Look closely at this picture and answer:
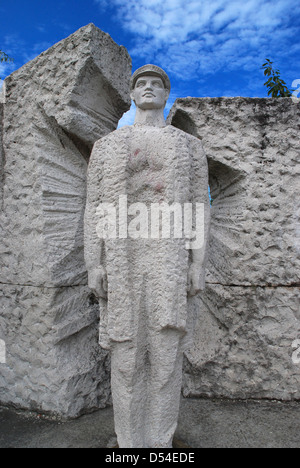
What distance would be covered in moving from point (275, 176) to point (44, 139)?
2088mm

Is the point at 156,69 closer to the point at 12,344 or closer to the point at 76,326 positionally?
the point at 76,326

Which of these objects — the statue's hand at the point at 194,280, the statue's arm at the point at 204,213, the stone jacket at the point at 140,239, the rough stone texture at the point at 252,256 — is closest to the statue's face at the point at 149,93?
the stone jacket at the point at 140,239

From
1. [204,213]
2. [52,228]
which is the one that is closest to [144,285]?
[204,213]

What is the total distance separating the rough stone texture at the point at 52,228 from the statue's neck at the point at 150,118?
79 cm

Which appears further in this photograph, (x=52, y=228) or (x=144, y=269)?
(x=52, y=228)

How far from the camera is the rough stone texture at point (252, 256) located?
304 centimetres

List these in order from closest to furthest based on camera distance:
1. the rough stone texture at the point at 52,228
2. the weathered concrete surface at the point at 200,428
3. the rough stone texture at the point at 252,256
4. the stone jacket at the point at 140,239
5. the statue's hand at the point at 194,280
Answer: the stone jacket at the point at 140,239 < the statue's hand at the point at 194,280 < the weathered concrete surface at the point at 200,428 < the rough stone texture at the point at 52,228 < the rough stone texture at the point at 252,256

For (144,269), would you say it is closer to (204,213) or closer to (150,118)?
(204,213)

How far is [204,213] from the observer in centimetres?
215

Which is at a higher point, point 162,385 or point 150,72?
point 150,72

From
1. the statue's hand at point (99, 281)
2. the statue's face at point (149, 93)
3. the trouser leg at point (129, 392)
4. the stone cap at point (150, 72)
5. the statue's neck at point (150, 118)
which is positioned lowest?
the trouser leg at point (129, 392)

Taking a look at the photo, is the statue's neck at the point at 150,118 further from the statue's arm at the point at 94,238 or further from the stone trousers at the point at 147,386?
the stone trousers at the point at 147,386

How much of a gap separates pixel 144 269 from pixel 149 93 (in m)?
1.15

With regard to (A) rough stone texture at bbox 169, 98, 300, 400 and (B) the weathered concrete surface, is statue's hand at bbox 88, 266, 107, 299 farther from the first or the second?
(A) rough stone texture at bbox 169, 98, 300, 400
